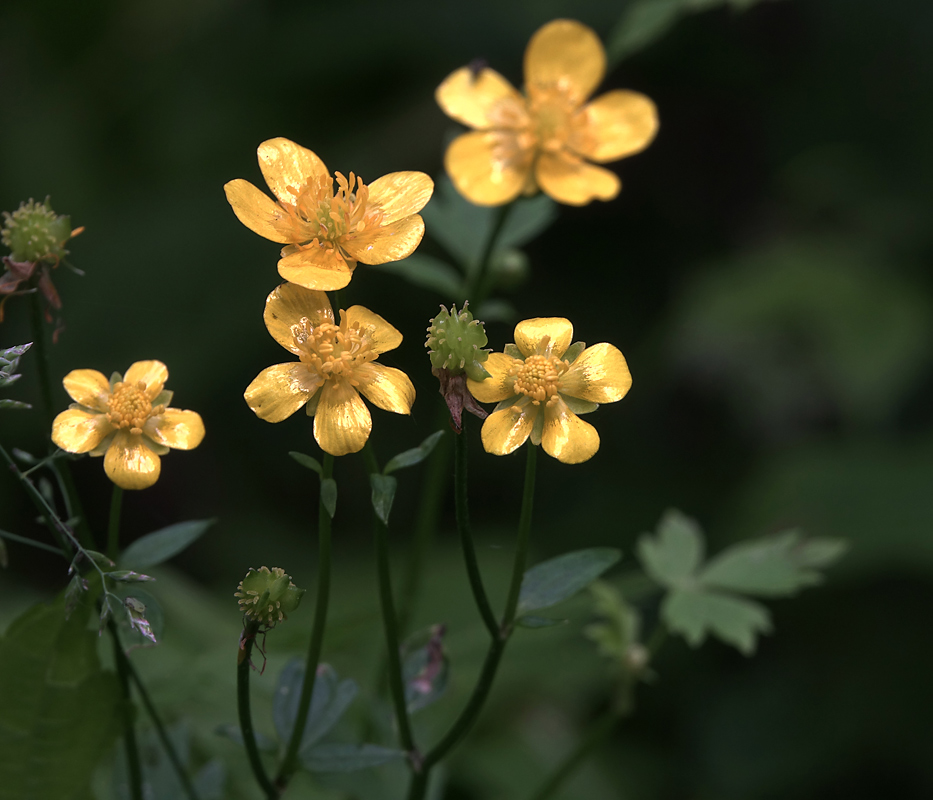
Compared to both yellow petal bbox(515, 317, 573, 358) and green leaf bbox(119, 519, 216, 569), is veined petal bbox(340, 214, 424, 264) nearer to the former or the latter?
yellow petal bbox(515, 317, 573, 358)

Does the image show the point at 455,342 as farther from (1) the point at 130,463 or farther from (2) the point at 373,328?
(1) the point at 130,463

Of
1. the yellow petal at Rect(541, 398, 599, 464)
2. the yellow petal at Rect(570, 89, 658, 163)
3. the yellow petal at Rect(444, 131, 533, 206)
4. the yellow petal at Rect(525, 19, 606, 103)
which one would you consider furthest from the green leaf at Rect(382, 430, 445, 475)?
the yellow petal at Rect(525, 19, 606, 103)

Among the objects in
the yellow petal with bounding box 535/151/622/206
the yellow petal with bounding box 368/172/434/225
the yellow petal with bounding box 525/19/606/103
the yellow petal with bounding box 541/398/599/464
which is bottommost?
the yellow petal with bounding box 541/398/599/464

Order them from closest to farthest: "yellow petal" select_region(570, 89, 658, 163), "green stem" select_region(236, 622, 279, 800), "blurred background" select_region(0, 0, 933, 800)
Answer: "green stem" select_region(236, 622, 279, 800), "yellow petal" select_region(570, 89, 658, 163), "blurred background" select_region(0, 0, 933, 800)

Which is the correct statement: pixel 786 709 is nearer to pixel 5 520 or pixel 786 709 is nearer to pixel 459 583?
pixel 459 583

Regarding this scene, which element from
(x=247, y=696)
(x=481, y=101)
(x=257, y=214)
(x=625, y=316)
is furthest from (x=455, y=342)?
(x=625, y=316)
